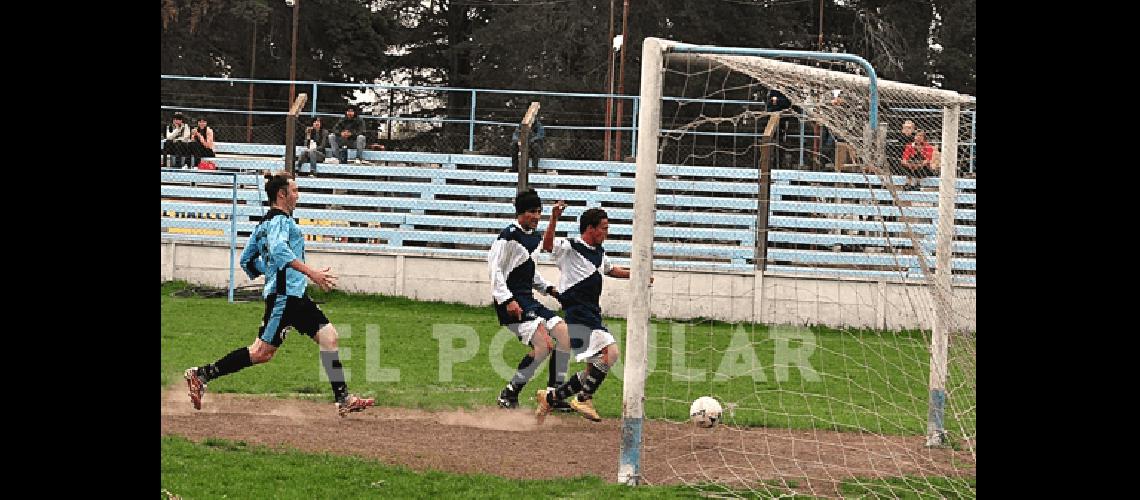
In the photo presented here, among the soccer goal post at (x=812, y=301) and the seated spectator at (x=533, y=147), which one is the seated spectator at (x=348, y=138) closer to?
the seated spectator at (x=533, y=147)

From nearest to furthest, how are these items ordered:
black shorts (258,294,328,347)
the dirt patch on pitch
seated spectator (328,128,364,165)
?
the dirt patch on pitch < black shorts (258,294,328,347) < seated spectator (328,128,364,165)

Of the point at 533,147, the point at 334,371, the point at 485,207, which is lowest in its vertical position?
the point at 334,371

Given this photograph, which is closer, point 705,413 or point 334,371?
point 334,371

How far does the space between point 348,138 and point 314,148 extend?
2.40 ft

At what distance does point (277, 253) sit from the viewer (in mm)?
8461

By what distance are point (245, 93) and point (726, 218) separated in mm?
19193

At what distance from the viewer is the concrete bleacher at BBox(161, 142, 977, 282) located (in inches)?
729

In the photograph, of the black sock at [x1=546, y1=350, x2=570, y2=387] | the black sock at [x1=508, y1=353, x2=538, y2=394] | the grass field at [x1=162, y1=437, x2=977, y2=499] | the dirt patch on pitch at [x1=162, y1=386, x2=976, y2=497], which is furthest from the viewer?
the black sock at [x1=546, y1=350, x2=570, y2=387]

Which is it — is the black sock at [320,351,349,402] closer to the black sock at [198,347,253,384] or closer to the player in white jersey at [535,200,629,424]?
the black sock at [198,347,253,384]

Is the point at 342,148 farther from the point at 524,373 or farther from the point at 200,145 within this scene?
the point at 524,373

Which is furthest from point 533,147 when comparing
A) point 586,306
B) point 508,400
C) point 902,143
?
point 902,143

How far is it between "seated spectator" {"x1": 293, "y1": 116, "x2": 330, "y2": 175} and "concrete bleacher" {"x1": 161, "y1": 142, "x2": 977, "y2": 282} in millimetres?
270

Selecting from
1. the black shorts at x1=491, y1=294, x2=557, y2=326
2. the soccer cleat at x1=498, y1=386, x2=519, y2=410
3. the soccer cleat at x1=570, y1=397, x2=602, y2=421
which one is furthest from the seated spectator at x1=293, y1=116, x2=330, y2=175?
the soccer cleat at x1=570, y1=397, x2=602, y2=421

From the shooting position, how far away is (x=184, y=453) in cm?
772
